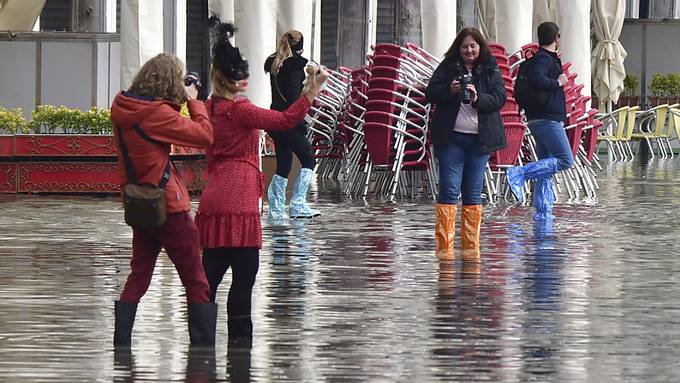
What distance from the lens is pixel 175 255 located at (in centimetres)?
868

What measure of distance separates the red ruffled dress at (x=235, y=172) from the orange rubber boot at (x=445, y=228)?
4.36 metres

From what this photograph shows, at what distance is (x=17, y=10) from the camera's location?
73.7 feet

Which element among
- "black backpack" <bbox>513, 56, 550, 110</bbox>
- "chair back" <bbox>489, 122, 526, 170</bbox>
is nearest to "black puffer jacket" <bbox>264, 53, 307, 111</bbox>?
"black backpack" <bbox>513, 56, 550, 110</bbox>

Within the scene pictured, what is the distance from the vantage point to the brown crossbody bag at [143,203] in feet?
27.9

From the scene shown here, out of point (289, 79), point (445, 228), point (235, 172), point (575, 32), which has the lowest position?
point (445, 228)

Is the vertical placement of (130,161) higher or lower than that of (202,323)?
higher

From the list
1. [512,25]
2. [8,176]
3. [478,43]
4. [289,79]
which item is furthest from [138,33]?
[478,43]

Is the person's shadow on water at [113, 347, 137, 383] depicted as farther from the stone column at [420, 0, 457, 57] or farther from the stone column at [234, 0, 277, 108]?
the stone column at [420, 0, 457, 57]

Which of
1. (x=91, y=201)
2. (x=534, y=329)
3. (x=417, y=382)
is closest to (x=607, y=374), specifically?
(x=417, y=382)

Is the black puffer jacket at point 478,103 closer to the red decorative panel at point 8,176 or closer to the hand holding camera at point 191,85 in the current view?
the hand holding camera at point 191,85

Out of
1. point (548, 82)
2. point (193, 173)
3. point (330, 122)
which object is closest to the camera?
point (548, 82)

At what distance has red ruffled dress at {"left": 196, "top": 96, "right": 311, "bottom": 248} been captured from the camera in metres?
8.95

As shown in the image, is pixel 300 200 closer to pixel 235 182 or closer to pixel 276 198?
pixel 276 198

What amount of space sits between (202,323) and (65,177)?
35.8 feet
